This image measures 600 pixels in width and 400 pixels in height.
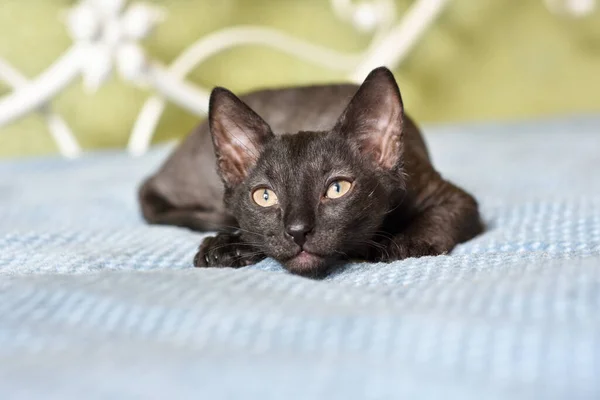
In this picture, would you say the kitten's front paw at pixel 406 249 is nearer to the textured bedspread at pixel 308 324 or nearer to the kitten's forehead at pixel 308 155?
the textured bedspread at pixel 308 324

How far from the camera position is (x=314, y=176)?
1.10 metres

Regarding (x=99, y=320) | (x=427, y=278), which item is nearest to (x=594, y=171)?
(x=427, y=278)

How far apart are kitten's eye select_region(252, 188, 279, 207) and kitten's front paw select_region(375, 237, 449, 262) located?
0.60ft

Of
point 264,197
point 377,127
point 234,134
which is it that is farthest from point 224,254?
point 377,127

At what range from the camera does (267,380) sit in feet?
2.03

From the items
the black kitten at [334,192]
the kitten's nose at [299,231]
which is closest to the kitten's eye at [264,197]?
the black kitten at [334,192]

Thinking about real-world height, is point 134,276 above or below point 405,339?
below

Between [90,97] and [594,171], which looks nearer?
[594,171]

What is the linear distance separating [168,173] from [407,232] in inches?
25.8

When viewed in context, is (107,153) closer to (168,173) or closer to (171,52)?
(171,52)

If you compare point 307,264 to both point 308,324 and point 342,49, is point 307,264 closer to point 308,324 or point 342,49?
point 308,324

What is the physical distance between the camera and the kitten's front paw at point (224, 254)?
44.6 inches

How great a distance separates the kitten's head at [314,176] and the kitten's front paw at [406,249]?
0.03m

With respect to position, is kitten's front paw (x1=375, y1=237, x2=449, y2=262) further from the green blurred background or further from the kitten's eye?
the green blurred background
